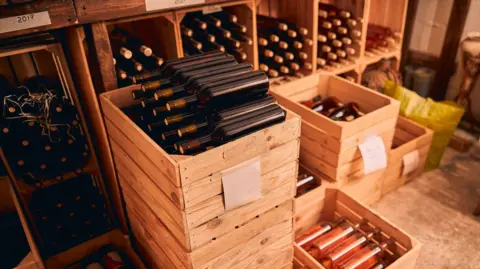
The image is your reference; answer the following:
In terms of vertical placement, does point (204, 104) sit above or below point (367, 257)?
above

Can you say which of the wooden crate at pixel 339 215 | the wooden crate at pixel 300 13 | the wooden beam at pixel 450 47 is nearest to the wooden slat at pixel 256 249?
the wooden crate at pixel 339 215

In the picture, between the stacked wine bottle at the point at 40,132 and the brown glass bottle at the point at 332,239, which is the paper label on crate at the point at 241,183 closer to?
the brown glass bottle at the point at 332,239

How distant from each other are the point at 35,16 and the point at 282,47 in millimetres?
1594

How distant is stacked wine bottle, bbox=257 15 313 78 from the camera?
2719 millimetres

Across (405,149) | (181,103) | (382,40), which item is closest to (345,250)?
(405,149)

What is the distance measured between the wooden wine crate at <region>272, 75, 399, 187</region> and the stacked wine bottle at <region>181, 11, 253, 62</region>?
38cm

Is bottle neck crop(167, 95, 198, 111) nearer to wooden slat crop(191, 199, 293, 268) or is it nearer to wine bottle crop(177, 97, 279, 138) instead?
wine bottle crop(177, 97, 279, 138)

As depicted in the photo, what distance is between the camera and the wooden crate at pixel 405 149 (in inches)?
108

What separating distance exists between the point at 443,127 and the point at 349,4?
120 cm

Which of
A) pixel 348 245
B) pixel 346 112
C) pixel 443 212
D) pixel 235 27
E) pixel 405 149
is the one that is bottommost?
pixel 443 212

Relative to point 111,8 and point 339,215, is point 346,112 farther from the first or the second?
point 111,8

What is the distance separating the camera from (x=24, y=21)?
162 centimetres

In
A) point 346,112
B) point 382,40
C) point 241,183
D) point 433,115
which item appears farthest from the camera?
point 382,40

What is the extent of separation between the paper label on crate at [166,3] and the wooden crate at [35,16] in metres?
0.35
